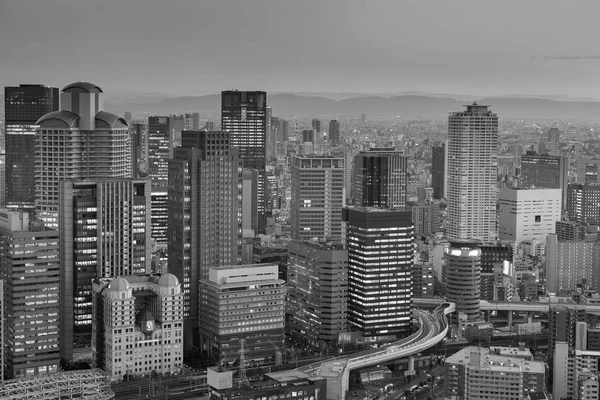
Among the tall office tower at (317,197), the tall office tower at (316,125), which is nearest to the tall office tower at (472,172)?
the tall office tower at (316,125)

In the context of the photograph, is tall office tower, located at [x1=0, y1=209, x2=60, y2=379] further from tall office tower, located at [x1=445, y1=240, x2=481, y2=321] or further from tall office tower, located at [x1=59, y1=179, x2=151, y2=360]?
tall office tower, located at [x1=445, y1=240, x2=481, y2=321]

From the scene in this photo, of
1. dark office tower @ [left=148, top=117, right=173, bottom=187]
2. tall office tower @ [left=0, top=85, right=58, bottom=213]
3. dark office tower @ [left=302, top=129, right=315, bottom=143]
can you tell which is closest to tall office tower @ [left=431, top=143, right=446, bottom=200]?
dark office tower @ [left=302, top=129, right=315, bottom=143]

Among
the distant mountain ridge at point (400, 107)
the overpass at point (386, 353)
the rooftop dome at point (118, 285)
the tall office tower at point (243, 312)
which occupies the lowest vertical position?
the overpass at point (386, 353)

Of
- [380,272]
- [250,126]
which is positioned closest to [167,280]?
[380,272]

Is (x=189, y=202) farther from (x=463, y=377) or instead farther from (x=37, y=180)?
(x=463, y=377)

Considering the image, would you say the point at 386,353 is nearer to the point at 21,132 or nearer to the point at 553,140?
the point at 21,132

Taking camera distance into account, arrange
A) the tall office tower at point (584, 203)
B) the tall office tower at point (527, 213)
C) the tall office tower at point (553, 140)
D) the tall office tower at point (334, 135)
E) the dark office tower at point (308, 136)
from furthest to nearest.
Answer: the tall office tower at point (553, 140), the tall office tower at point (584, 203), the dark office tower at point (308, 136), the tall office tower at point (334, 135), the tall office tower at point (527, 213)

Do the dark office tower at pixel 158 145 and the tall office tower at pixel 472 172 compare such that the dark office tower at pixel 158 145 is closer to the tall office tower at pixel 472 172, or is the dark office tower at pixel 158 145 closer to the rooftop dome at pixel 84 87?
the rooftop dome at pixel 84 87
